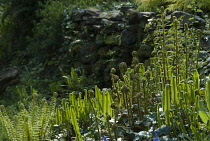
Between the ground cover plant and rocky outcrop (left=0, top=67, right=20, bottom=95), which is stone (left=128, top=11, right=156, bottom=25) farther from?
rocky outcrop (left=0, top=67, right=20, bottom=95)

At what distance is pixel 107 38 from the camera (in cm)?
503

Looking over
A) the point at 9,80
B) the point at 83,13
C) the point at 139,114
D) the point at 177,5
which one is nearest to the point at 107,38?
the point at 83,13

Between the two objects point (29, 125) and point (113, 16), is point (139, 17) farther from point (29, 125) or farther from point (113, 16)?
point (29, 125)

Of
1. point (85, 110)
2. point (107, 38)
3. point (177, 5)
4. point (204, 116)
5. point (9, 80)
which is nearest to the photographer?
point (204, 116)

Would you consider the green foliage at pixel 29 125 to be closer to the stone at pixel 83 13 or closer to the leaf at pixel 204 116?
the leaf at pixel 204 116

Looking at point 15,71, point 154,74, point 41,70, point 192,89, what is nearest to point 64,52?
point 41,70

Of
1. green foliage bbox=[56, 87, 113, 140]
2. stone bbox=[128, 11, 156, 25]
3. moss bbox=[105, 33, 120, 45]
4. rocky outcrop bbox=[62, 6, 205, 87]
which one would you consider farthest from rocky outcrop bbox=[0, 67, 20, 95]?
green foliage bbox=[56, 87, 113, 140]

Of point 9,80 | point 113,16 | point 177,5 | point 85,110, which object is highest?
point 177,5

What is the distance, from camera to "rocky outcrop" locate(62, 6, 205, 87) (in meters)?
4.39

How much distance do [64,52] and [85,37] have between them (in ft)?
2.20

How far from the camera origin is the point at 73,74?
188 inches

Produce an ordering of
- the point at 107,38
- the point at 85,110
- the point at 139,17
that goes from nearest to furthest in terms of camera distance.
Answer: the point at 85,110 < the point at 139,17 < the point at 107,38

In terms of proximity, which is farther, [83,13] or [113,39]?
[83,13]

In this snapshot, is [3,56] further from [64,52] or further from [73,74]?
[73,74]
